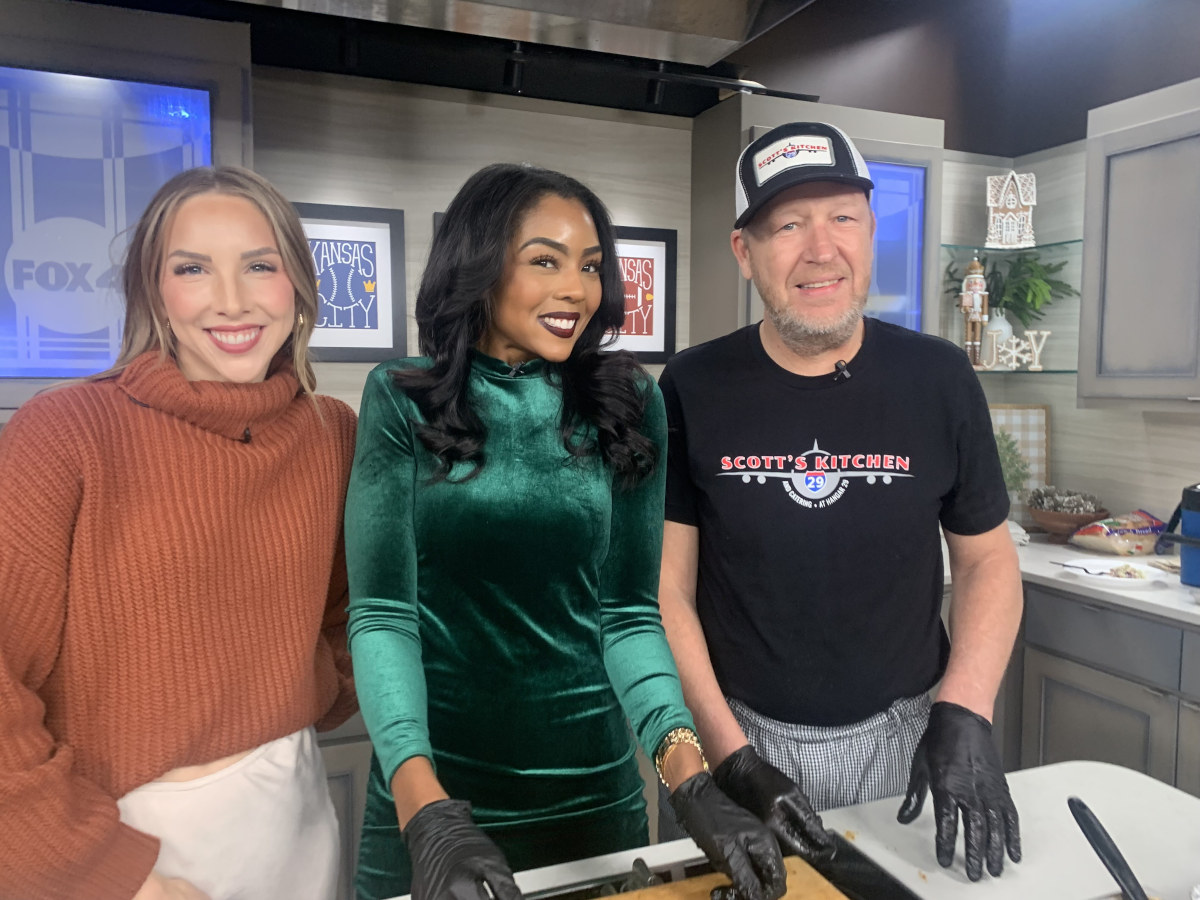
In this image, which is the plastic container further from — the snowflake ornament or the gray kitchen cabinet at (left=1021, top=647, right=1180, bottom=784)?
the snowflake ornament

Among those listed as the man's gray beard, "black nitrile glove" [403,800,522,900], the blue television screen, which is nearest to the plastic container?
the man's gray beard

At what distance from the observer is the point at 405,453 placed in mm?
1030

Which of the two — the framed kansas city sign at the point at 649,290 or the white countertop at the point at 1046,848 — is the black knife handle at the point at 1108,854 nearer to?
the white countertop at the point at 1046,848

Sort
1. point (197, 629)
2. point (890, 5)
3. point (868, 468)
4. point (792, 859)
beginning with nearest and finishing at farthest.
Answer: point (792, 859) < point (197, 629) < point (868, 468) < point (890, 5)

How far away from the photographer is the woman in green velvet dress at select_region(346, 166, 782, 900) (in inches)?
40.5

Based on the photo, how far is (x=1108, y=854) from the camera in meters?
0.89

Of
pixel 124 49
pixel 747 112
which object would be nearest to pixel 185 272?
pixel 124 49

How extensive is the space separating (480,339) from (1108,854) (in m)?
0.91

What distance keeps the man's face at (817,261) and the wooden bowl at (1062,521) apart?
1912 mm

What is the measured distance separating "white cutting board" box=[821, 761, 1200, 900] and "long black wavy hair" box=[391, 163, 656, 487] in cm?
52

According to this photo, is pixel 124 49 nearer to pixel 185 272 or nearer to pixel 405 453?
pixel 185 272

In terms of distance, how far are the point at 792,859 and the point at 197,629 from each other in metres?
0.69

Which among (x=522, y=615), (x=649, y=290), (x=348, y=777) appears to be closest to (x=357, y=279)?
(x=649, y=290)

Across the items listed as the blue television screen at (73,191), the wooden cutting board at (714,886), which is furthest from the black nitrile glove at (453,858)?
the blue television screen at (73,191)
